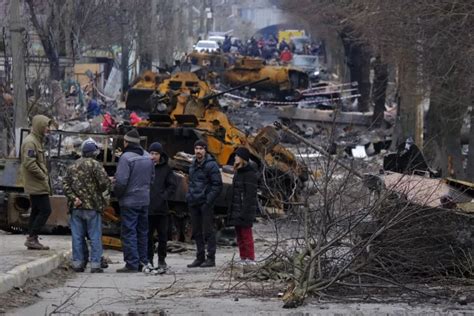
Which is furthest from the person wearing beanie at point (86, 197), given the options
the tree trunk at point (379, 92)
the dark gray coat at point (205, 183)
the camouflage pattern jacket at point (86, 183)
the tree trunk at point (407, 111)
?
the tree trunk at point (379, 92)

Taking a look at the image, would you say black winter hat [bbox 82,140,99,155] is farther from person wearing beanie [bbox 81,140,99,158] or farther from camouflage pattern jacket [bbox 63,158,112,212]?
camouflage pattern jacket [bbox 63,158,112,212]

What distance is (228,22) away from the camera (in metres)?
151

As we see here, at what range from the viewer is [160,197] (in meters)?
14.9

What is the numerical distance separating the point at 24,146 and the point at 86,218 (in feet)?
4.20

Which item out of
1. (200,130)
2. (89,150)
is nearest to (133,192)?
(89,150)

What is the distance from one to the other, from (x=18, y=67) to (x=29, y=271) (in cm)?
1004

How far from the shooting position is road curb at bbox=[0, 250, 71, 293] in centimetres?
1220

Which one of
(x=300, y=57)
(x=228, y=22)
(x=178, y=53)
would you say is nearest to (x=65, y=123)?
(x=178, y=53)

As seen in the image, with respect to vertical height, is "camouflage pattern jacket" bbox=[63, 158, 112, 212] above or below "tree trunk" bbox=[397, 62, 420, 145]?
above

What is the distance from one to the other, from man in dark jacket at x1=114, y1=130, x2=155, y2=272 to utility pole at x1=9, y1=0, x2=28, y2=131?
809 centimetres

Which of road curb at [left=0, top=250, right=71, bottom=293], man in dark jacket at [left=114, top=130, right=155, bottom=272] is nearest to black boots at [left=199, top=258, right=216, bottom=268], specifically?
man in dark jacket at [left=114, top=130, right=155, bottom=272]

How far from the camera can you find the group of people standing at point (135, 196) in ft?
46.8

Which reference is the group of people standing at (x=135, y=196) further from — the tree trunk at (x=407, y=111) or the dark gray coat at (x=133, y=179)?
the tree trunk at (x=407, y=111)

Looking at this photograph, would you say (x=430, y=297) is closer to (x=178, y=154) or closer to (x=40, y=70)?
(x=178, y=154)
